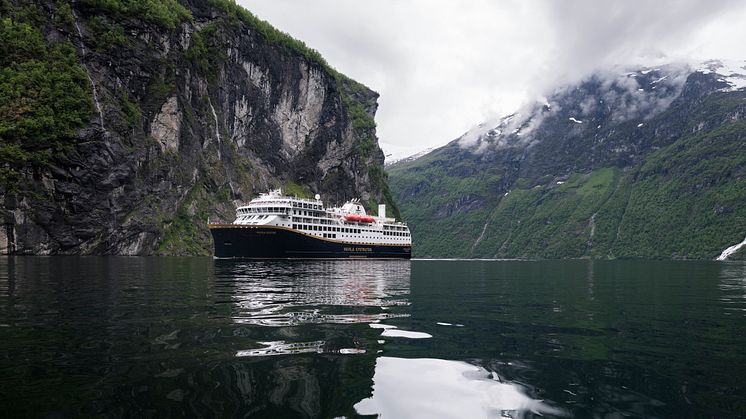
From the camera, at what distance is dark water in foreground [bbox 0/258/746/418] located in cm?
885

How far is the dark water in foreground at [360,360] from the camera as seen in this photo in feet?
29.0

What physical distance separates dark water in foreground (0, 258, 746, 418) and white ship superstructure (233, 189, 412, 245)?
7672 cm

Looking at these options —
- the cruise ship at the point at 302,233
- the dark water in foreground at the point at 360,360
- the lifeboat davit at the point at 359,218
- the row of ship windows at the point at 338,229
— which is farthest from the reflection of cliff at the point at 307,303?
the lifeboat davit at the point at 359,218

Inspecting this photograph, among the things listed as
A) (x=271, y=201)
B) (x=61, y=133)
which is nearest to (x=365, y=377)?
(x=271, y=201)

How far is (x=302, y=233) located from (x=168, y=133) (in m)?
58.1

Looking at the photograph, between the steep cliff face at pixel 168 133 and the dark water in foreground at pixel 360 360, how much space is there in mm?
92778

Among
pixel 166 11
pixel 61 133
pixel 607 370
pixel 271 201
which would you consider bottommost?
pixel 607 370

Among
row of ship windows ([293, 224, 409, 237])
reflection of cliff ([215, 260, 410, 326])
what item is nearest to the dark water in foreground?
reflection of cliff ([215, 260, 410, 326])

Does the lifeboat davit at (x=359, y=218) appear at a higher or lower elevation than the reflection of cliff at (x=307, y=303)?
higher

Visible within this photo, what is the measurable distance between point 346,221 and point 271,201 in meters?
20.0

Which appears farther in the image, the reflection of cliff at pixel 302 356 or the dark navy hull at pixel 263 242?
the dark navy hull at pixel 263 242

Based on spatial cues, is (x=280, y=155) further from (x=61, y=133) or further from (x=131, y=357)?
(x=131, y=357)

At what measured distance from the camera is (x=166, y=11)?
139 metres

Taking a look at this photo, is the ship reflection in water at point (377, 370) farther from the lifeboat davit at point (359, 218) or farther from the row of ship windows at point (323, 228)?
the lifeboat davit at point (359, 218)
